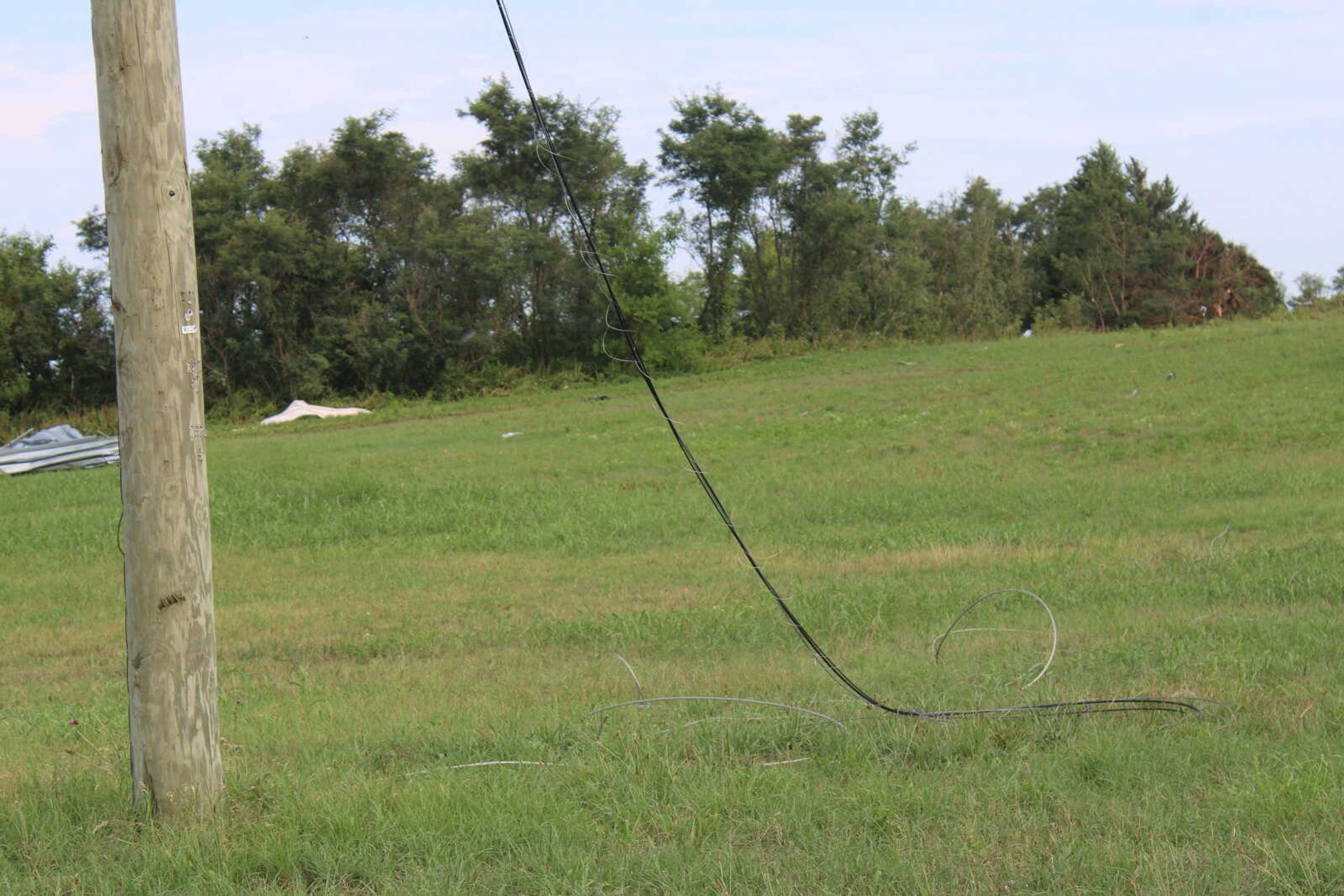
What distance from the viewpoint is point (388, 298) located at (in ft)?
115

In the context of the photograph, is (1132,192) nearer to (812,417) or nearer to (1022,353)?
(1022,353)

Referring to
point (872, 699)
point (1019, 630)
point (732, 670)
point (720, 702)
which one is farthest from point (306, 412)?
point (872, 699)

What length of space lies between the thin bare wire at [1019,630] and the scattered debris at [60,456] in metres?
17.2

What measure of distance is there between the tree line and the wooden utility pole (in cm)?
2716

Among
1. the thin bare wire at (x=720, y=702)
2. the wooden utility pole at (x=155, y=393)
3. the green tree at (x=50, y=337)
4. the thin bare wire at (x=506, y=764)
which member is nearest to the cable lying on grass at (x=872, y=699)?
the thin bare wire at (x=720, y=702)

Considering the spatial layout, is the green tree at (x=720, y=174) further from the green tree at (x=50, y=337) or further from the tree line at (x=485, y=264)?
the green tree at (x=50, y=337)

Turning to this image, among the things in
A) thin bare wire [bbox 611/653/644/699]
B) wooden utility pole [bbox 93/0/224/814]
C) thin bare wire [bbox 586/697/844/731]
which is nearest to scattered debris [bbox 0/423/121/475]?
thin bare wire [bbox 611/653/644/699]

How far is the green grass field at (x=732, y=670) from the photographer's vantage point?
349 cm

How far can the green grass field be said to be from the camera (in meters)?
3.49

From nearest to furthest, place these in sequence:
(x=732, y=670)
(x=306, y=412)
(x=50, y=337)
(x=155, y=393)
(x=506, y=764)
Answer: (x=155, y=393) < (x=506, y=764) < (x=732, y=670) < (x=306, y=412) < (x=50, y=337)

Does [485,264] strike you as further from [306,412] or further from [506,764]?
[506,764]

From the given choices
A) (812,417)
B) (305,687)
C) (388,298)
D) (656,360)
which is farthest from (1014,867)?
(388,298)

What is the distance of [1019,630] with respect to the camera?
264 inches

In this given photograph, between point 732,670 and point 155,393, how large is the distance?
3.53 meters
